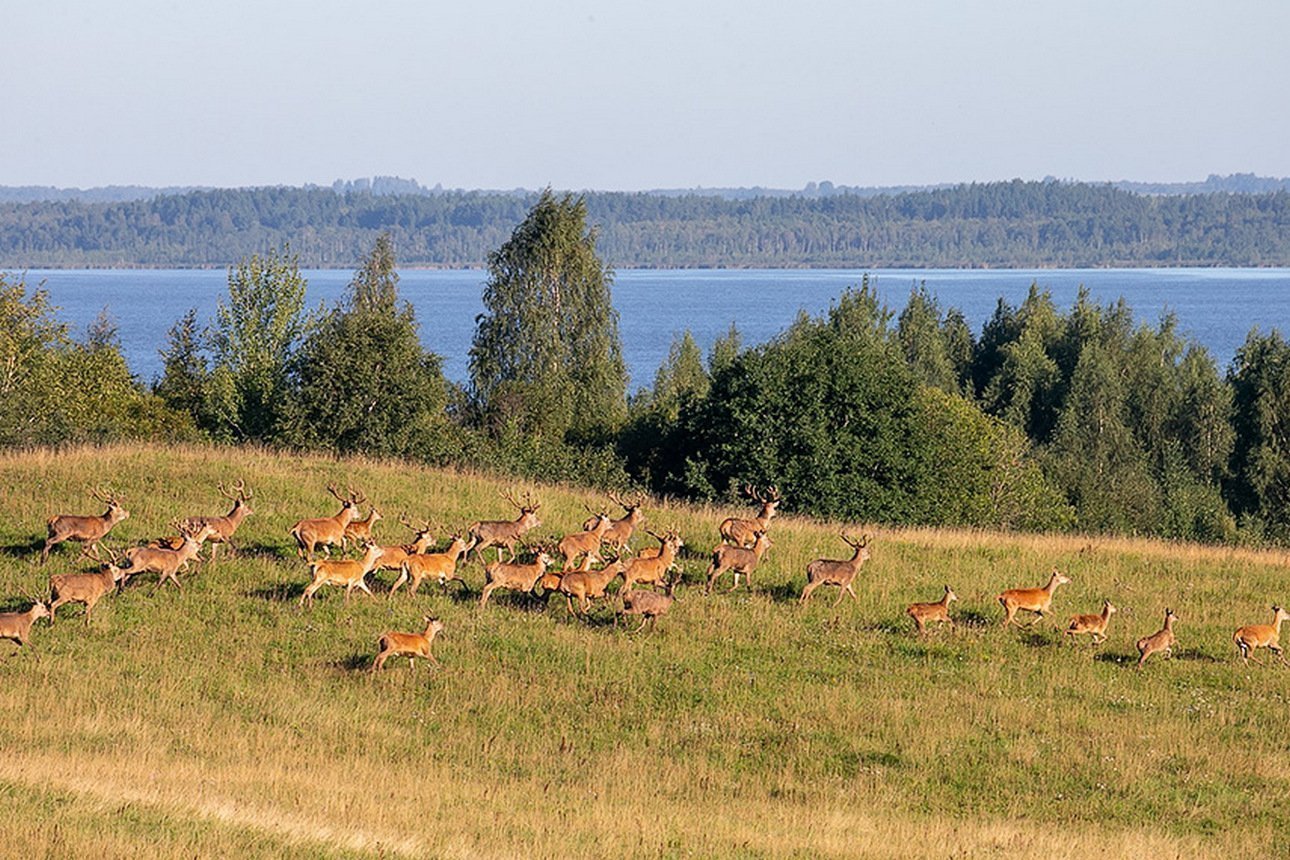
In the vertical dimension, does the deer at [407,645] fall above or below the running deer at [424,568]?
below

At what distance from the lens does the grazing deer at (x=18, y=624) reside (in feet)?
69.7

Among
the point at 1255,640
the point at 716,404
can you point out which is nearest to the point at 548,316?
the point at 716,404

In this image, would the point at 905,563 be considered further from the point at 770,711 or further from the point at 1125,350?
the point at 1125,350

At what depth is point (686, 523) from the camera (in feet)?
108

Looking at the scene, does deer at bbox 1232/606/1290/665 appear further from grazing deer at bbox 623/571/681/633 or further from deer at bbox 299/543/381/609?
deer at bbox 299/543/381/609

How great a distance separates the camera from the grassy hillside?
51.0 feet

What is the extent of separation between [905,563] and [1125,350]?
77.8 m

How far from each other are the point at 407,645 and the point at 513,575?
337 cm

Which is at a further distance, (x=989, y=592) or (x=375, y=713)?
(x=989, y=592)

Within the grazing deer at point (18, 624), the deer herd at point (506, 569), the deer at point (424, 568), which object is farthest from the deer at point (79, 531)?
the deer at point (424, 568)

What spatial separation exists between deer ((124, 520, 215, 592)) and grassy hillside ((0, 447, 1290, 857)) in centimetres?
39

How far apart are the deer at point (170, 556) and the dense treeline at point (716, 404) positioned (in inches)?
753

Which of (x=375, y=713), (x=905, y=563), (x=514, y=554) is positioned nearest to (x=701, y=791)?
(x=375, y=713)

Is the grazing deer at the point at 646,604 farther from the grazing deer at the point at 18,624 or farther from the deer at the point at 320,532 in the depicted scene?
the grazing deer at the point at 18,624
